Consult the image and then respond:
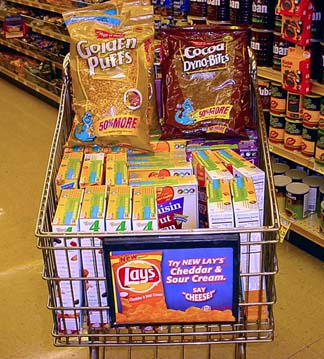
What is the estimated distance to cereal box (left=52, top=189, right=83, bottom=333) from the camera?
1159 mm

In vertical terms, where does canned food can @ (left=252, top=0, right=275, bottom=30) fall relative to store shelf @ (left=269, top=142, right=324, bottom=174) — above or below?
above

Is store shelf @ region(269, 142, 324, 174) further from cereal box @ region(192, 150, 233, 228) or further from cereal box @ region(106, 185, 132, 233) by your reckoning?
cereal box @ region(106, 185, 132, 233)

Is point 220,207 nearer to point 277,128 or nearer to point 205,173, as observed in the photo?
point 205,173

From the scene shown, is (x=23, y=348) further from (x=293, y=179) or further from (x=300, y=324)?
(x=293, y=179)

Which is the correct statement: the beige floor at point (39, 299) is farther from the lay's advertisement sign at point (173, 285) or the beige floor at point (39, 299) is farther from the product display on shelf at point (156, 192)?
the lay's advertisement sign at point (173, 285)

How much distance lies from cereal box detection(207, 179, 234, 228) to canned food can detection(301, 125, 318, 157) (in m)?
1.58

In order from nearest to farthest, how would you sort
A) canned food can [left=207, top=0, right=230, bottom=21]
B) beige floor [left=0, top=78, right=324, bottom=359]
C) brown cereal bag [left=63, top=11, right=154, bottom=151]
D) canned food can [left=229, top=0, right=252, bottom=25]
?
brown cereal bag [left=63, top=11, right=154, bottom=151] < beige floor [left=0, top=78, right=324, bottom=359] < canned food can [left=229, top=0, right=252, bottom=25] < canned food can [left=207, top=0, right=230, bottom=21]

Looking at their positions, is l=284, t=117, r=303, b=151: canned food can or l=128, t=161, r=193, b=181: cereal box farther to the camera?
l=284, t=117, r=303, b=151: canned food can

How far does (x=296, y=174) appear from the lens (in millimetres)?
2988

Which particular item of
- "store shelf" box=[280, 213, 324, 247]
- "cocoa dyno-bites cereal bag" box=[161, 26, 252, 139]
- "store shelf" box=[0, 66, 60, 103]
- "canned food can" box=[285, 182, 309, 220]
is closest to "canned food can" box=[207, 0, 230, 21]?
"canned food can" box=[285, 182, 309, 220]

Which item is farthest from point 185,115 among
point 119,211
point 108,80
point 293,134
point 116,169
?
point 293,134

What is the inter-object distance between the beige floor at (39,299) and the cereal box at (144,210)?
127 centimetres

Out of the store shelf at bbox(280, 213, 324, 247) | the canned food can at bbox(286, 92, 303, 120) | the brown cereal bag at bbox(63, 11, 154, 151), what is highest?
the brown cereal bag at bbox(63, 11, 154, 151)

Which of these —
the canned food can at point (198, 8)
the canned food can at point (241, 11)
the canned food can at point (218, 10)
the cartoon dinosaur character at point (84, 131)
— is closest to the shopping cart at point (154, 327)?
the cartoon dinosaur character at point (84, 131)
